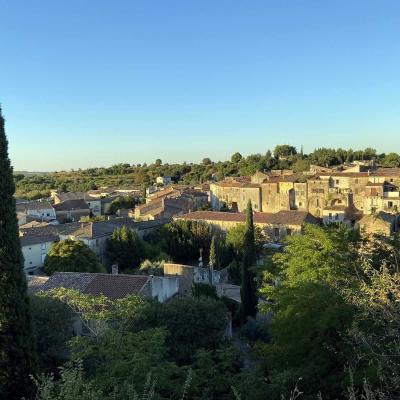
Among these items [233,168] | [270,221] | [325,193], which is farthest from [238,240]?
[233,168]

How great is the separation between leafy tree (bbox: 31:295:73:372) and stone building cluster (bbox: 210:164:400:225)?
1580 inches

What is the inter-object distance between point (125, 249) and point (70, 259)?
291 inches

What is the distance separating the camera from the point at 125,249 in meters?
39.9

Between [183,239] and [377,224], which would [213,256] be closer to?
[183,239]

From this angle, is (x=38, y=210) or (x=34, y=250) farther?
(x=38, y=210)

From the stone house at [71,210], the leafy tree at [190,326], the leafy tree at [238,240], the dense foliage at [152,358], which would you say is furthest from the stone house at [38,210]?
the dense foliage at [152,358]

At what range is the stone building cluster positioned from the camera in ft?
175

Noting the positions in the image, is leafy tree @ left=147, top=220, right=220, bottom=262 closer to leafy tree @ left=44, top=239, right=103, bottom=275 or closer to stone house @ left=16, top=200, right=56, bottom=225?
leafy tree @ left=44, top=239, right=103, bottom=275

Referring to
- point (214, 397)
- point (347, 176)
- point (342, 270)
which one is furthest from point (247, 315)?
point (347, 176)

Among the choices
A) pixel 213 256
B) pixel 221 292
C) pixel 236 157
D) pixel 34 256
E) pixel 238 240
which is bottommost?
pixel 221 292

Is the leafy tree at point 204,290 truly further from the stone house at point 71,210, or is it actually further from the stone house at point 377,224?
the stone house at point 71,210

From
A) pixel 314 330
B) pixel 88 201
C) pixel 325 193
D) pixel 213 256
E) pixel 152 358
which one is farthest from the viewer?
pixel 88 201

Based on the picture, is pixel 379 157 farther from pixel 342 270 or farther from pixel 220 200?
pixel 342 270

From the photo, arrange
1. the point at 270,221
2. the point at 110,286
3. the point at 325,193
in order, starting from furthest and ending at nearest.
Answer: the point at 325,193 < the point at 270,221 < the point at 110,286
